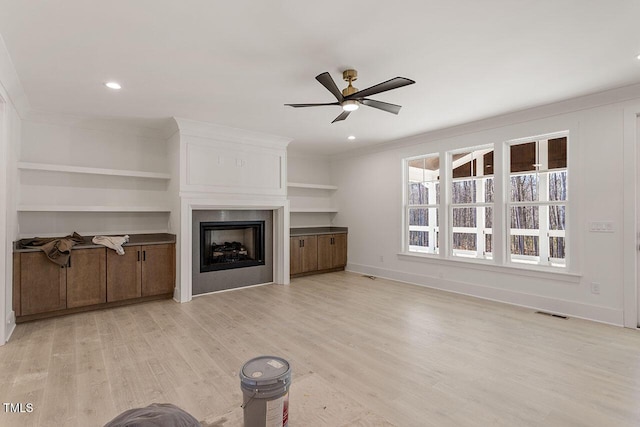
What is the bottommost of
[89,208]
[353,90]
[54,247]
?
[54,247]

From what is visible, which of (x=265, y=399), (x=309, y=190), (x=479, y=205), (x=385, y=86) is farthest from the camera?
(x=309, y=190)

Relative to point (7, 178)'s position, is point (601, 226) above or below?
below

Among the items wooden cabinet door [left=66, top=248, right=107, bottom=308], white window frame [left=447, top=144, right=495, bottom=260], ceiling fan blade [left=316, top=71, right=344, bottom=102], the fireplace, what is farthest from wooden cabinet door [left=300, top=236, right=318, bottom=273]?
ceiling fan blade [left=316, top=71, right=344, bottom=102]

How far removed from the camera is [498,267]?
15.4ft

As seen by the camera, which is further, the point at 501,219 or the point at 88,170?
the point at 501,219

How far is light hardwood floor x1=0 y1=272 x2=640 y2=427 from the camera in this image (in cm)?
203

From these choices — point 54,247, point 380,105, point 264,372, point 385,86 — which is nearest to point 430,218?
point 380,105

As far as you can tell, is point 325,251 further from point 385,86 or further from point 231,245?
point 385,86

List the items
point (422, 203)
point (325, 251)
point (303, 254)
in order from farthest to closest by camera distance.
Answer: point (325, 251) < point (303, 254) < point (422, 203)

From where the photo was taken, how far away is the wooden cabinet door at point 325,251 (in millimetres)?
6617

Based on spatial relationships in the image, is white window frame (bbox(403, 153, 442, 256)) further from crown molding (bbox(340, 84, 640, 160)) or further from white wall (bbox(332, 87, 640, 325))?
crown molding (bbox(340, 84, 640, 160))

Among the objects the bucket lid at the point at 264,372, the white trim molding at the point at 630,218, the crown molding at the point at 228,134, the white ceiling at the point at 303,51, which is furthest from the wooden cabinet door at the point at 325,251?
the bucket lid at the point at 264,372

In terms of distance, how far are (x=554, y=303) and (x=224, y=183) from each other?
16.3 feet

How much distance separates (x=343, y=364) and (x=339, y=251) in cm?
426
